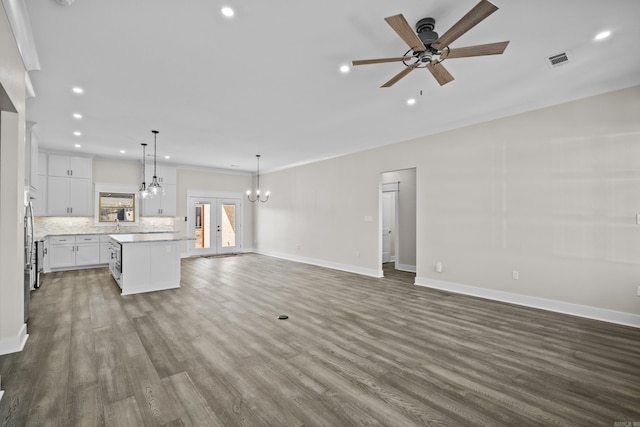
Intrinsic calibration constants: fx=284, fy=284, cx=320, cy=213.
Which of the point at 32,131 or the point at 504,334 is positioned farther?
the point at 32,131

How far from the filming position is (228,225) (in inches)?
410

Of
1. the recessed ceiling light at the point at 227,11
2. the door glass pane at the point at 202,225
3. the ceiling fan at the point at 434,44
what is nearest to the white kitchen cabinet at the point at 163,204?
the door glass pane at the point at 202,225

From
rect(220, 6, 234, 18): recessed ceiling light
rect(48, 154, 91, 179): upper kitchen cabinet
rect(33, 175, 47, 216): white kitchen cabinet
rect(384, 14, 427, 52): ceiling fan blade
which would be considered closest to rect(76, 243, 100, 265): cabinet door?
rect(33, 175, 47, 216): white kitchen cabinet

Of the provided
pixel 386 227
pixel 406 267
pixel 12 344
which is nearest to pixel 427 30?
pixel 12 344

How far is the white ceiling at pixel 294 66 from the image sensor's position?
92.9 inches

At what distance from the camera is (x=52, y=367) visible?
2535 mm

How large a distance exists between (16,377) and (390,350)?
3.27 metres

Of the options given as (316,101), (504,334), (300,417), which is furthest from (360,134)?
(300,417)

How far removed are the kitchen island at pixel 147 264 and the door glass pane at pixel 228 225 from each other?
4.67 m

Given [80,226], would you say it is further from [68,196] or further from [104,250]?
[104,250]

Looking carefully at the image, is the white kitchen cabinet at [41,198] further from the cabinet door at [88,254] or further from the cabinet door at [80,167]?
the cabinet door at [88,254]

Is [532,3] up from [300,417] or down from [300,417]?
up

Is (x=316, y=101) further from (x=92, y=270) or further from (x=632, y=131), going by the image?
(x=92, y=270)

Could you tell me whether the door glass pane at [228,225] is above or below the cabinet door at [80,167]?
below
